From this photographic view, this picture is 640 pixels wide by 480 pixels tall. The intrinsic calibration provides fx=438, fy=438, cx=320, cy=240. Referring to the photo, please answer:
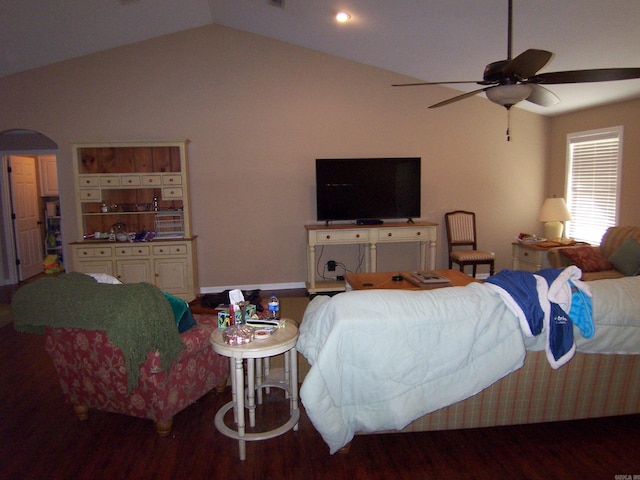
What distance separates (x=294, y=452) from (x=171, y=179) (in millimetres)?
3783

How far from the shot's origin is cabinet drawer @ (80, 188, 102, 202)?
5.12m

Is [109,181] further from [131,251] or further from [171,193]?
[131,251]

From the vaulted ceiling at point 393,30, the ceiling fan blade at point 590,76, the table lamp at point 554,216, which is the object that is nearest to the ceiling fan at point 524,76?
the ceiling fan blade at point 590,76

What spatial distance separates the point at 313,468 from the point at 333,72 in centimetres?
472

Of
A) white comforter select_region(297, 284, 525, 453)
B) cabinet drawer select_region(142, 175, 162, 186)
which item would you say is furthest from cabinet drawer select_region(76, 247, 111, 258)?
white comforter select_region(297, 284, 525, 453)

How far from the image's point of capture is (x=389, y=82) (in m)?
5.67

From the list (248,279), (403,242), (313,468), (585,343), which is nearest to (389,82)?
(403,242)

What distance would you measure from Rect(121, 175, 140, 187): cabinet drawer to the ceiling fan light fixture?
4.06 meters

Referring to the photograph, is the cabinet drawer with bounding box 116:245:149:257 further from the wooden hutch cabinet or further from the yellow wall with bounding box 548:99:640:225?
the yellow wall with bounding box 548:99:640:225

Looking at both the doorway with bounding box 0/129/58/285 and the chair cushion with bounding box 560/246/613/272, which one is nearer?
the chair cushion with bounding box 560/246/613/272

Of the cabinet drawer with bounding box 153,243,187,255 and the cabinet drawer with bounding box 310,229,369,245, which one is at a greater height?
the cabinet drawer with bounding box 310,229,369,245

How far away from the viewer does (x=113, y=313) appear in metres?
2.21

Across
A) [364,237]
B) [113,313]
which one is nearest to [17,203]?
[364,237]

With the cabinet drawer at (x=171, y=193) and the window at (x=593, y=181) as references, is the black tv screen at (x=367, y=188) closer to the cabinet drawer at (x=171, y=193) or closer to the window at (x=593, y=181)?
the cabinet drawer at (x=171, y=193)
